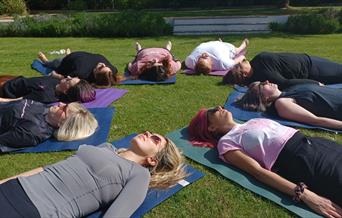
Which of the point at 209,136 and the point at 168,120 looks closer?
the point at 209,136

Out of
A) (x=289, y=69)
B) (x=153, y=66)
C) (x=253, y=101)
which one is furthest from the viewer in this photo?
(x=153, y=66)

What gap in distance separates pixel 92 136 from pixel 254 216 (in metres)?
2.62

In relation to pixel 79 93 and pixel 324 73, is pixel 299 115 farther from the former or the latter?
pixel 79 93

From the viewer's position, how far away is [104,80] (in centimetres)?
780

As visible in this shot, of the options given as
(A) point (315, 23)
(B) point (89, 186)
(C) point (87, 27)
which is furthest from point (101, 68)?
(A) point (315, 23)

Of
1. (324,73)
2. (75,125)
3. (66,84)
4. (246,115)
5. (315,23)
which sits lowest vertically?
(246,115)

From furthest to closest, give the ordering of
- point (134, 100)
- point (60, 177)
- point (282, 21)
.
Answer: point (282, 21) < point (134, 100) < point (60, 177)

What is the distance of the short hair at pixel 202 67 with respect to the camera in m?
8.66

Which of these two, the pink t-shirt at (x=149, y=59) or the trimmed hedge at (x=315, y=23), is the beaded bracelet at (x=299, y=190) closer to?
the pink t-shirt at (x=149, y=59)

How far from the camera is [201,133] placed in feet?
16.3

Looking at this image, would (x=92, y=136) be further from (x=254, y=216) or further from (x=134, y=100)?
(x=254, y=216)

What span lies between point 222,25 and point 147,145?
14.9m

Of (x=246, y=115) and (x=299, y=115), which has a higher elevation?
(x=299, y=115)

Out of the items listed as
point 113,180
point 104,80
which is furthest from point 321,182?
point 104,80
